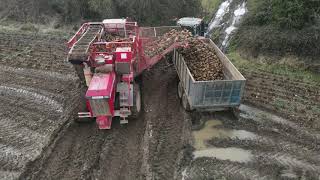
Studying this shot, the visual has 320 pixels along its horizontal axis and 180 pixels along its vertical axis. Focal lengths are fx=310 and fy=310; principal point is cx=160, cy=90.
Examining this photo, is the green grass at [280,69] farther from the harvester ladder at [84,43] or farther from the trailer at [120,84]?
the harvester ladder at [84,43]

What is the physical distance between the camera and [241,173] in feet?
28.1

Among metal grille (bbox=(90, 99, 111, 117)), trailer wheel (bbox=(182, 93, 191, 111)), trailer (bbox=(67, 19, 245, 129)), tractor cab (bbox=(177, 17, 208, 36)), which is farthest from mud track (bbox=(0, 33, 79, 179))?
tractor cab (bbox=(177, 17, 208, 36))

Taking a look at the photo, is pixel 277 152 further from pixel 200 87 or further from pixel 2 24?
pixel 2 24

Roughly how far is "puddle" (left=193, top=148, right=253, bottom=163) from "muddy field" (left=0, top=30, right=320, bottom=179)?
0.03 m

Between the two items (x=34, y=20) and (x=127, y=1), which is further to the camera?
(x=34, y=20)

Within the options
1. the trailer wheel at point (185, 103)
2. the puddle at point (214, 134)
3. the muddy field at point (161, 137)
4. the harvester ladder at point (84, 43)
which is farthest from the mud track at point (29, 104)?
the puddle at point (214, 134)

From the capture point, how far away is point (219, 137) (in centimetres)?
1004

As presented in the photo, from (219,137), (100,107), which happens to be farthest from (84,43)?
(219,137)

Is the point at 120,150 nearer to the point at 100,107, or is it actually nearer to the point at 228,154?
the point at 100,107

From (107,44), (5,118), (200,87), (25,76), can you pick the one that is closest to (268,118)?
(200,87)

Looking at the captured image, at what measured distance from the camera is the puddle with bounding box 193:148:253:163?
916 centimetres

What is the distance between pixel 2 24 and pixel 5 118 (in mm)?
13265

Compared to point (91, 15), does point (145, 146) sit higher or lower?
lower

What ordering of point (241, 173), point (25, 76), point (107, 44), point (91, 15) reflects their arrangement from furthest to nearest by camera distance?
1. point (91, 15)
2. point (25, 76)
3. point (107, 44)
4. point (241, 173)
